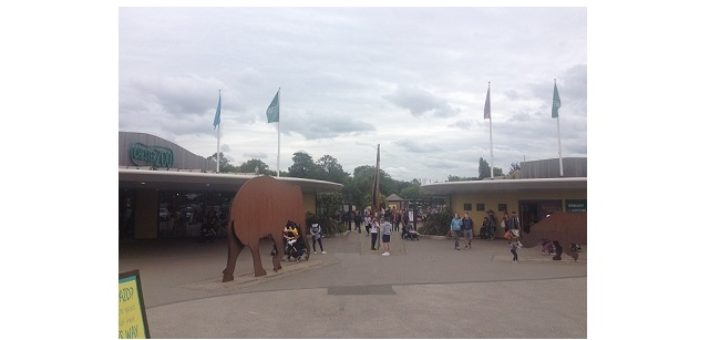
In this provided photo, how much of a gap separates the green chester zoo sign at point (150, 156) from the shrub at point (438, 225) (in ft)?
44.9

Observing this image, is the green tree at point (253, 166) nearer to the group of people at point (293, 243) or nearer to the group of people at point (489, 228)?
the group of people at point (489, 228)

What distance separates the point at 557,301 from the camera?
29.1 ft

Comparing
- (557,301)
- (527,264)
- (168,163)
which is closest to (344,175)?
(168,163)

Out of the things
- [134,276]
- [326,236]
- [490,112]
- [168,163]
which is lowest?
[326,236]

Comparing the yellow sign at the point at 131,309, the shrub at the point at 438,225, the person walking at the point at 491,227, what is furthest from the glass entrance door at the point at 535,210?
the yellow sign at the point at 131,309

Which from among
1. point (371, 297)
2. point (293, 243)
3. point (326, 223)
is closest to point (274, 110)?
point (326, 223)

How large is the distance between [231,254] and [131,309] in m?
5.95

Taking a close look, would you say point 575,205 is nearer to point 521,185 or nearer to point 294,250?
point 521,185

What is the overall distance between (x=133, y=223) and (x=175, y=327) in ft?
56.1

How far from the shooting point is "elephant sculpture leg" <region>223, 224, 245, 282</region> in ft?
35.6

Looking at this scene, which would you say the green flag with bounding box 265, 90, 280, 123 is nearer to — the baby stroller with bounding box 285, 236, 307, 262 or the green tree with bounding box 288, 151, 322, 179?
the baby stroller with bounding box 285, 236, 307, 262

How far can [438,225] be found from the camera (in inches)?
918

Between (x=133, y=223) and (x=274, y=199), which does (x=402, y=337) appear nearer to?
(x=274, y=199)

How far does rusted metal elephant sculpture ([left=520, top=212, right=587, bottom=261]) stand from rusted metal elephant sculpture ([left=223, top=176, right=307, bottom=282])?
740cm
